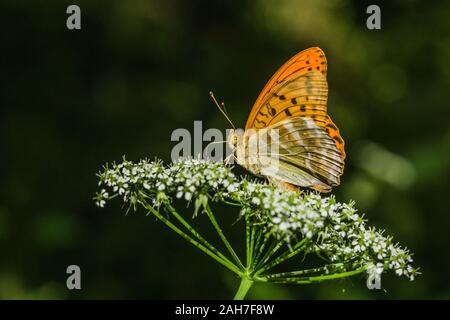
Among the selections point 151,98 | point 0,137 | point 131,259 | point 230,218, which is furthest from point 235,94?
point 0,137

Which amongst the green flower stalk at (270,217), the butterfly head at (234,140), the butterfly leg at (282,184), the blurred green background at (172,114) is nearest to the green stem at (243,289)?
the green flower stalk at (270,217)

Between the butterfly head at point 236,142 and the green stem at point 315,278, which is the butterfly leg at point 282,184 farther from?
the green stem at point 315,278

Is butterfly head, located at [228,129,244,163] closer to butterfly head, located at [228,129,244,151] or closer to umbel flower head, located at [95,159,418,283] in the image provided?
butterfly head, located at [228,129,244,151]

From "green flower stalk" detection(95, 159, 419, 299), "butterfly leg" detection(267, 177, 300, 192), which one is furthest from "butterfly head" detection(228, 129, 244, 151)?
"green flower stalk" detection(95, 159, 419, 299)

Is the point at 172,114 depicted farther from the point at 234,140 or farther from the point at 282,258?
the point at 282,258

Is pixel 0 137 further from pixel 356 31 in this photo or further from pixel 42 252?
pixel 356 31

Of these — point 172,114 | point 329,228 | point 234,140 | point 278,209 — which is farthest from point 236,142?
point 172,114
